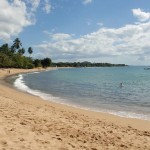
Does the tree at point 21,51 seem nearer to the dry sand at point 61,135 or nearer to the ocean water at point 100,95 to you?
the ocean water at point 100,95

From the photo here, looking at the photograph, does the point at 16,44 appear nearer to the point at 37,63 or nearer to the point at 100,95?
the point at 37,63

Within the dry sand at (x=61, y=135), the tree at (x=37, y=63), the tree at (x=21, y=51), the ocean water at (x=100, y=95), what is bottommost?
the ocean water at (x=100, y=95)

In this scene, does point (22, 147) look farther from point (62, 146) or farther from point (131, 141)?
point (131, 141)

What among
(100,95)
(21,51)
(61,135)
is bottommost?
(100,95)

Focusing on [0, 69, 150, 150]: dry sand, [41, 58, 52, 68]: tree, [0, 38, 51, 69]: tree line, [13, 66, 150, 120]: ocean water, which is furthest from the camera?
[41, 58, 52, 68]: tree

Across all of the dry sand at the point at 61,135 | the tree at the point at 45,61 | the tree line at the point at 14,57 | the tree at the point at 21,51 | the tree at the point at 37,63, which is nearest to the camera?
the dry sand at the point at 61,135

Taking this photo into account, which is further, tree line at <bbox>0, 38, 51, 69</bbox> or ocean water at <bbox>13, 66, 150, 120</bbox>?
tree line at <bbox>0, 38, 51, 69</bbox>

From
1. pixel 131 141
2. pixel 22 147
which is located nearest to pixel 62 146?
pixel 22 147

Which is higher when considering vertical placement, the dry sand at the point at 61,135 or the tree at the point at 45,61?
the tree at the point at 45,61

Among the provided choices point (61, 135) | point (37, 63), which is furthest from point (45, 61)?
point (61, 135)

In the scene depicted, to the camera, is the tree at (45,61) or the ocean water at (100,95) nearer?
the ocean water at (100,95)

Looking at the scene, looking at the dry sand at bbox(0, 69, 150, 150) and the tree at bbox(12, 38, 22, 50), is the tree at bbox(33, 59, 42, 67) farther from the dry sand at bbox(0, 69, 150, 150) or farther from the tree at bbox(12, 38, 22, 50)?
the dry sand at bbox(0, 69, 150, 150)

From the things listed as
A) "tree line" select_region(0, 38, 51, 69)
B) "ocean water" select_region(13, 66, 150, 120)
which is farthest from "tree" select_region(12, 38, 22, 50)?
"ocean water" select_region(13, 66, 150, 120)

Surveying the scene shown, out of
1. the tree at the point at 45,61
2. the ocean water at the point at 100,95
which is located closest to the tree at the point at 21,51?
the tree at the point at 45,61
